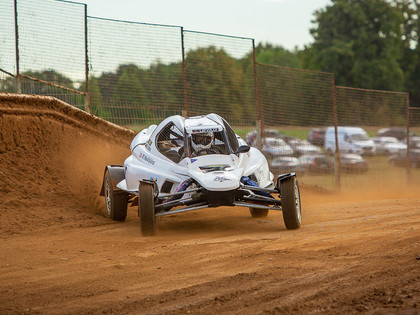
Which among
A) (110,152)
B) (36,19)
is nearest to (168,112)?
(110,152)

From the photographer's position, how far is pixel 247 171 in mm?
10156

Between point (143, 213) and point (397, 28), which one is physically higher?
point (397, 28)

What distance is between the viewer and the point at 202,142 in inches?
410

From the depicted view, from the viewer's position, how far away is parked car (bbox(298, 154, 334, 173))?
1759cm

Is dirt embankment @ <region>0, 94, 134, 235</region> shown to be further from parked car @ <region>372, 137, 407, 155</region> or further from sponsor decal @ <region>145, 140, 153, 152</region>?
parked car @ <region>372, 137, 407, 155</region>

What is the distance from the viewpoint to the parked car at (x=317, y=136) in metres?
17.9

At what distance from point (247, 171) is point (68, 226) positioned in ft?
10.3

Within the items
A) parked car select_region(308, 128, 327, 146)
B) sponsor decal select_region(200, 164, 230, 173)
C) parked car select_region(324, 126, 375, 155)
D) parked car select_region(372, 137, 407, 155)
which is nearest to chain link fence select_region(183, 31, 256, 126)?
parked car select_region(308, 128, 327, 146)

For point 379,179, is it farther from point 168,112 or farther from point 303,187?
point 168,112

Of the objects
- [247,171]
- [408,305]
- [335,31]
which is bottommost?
[408,305]

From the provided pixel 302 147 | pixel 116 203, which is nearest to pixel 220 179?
pixel 116 203

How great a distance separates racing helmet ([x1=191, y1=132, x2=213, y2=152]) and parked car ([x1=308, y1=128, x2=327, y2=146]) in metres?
7.92

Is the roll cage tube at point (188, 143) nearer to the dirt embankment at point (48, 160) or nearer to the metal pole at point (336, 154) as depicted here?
the dirt embankment at point (48, 160)

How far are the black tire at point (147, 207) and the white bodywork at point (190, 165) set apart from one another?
2.42 feet
